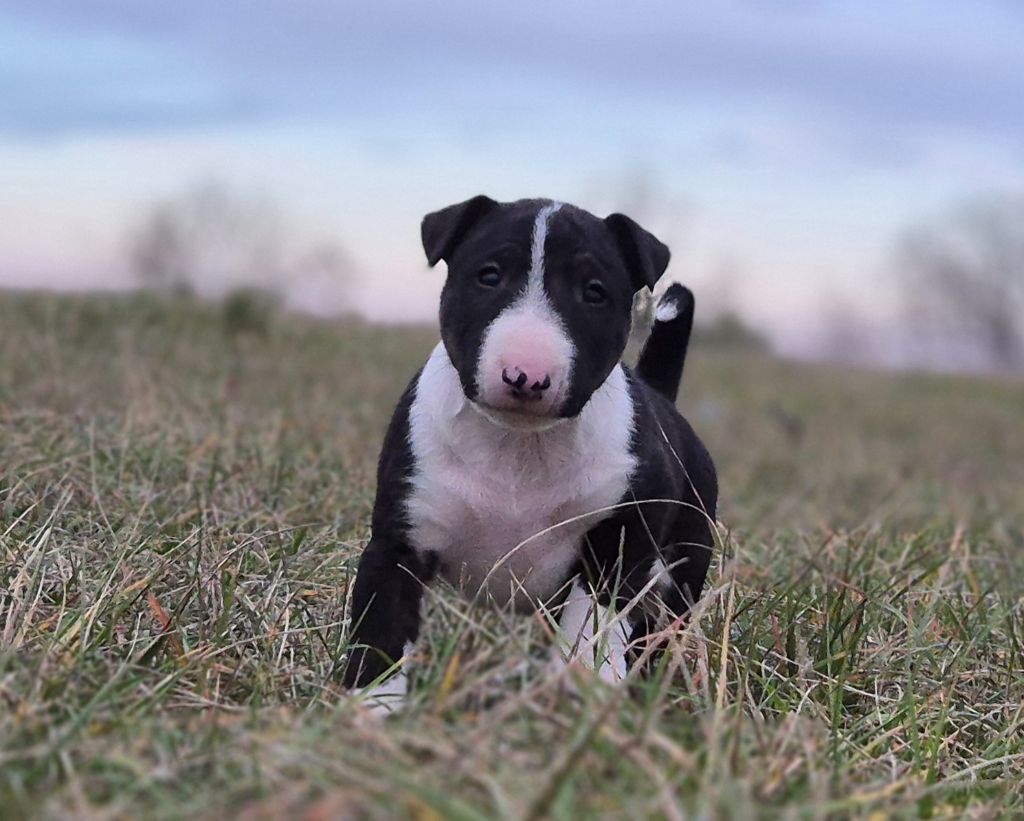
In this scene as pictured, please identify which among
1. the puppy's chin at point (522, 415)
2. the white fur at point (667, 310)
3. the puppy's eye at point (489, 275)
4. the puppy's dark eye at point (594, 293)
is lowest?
the puppy's chin at point (522, 415)

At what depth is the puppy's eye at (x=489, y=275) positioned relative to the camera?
2930 millimetres

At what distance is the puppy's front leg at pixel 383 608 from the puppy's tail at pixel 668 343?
117 centimetres

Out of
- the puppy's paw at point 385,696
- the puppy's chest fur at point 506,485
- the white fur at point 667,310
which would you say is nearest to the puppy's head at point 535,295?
the puppy's chest fur at point 506,485

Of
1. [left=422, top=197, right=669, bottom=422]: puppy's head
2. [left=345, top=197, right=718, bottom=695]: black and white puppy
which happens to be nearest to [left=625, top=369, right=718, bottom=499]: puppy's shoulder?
[left=345, top=197, right=718, bottom=695]: black and white puppy

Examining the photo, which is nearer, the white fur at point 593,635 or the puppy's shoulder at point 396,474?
the white fur at point 593,635

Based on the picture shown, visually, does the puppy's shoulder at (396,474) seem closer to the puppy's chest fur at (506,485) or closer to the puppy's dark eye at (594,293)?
the puppy's chest fur at (506,485)

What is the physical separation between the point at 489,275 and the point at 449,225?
8.2 inches

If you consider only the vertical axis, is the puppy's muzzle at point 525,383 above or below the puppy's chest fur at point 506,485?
above

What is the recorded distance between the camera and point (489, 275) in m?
2.94

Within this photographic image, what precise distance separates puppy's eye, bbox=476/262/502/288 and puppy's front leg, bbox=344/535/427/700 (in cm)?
65

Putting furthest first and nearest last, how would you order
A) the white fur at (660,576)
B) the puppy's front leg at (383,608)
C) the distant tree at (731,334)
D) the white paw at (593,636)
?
the distant tree at (731,334) < the white fur at (660,576) < the puppy's front leg at (383,608) < the white paw at (593,636)

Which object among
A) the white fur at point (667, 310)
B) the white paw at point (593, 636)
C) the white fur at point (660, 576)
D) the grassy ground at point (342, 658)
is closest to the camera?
the grassy ground at point (342, 658)

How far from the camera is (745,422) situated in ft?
44.1

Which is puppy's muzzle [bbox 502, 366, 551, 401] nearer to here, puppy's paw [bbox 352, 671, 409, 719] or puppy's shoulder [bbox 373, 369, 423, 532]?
puppy's shoulder [bbox 373, 369, 423, 532]
